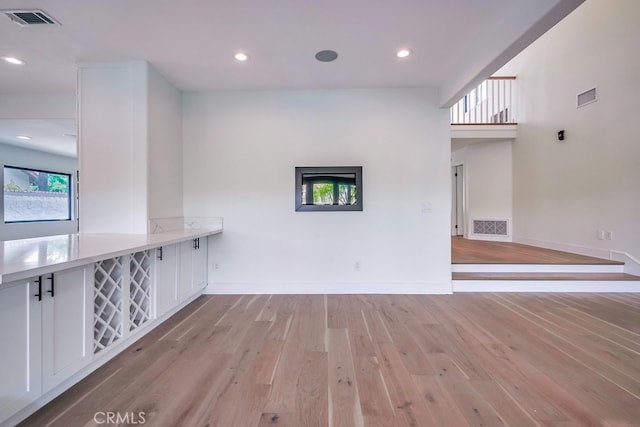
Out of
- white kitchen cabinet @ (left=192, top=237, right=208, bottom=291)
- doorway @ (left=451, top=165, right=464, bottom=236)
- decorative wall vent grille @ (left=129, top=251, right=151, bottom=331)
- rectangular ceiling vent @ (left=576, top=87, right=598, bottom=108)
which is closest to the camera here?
decorative wall vent grille @ (left=129, top=251, right=151, bottom=331)

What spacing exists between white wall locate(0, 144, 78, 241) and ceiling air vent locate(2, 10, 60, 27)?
5101mm

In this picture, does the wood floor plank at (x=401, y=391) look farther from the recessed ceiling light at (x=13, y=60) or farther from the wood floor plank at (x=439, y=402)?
the recessed ceiling light at (x=13, y=60)

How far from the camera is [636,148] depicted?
3.52m

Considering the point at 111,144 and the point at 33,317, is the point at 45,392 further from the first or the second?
the point at 111,144

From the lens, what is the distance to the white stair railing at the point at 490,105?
587 cm

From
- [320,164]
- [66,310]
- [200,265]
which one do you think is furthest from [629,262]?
[66,310]

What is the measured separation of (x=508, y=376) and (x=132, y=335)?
290 centimetres

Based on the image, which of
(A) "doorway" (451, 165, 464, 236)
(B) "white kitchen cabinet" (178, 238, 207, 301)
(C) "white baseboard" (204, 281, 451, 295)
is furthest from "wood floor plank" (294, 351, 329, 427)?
(A) "doorway" (451, 165, 464, 236)

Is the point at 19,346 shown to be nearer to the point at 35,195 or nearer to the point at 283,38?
A: the point at 283,38

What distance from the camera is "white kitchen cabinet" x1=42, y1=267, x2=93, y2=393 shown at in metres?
1.49

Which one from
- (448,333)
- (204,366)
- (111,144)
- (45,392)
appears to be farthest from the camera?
(111,144)

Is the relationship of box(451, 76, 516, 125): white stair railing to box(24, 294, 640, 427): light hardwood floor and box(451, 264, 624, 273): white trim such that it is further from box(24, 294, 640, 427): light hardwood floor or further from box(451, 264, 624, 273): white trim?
box(24, 294, 640, 427): light hardwood floor

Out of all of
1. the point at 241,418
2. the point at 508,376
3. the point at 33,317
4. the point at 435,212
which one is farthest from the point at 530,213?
the point at 33,317

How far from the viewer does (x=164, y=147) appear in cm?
309
